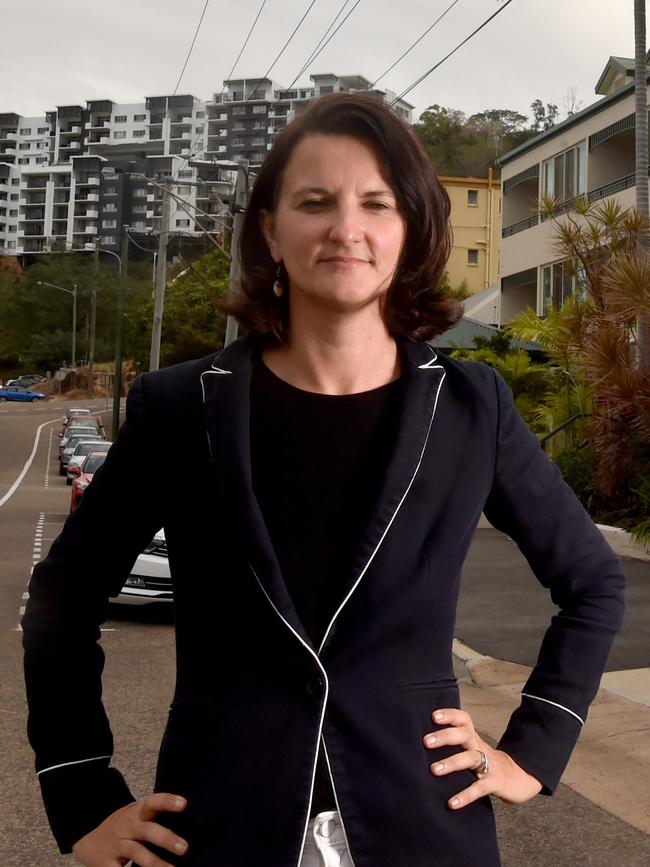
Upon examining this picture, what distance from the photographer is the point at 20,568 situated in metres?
15.1

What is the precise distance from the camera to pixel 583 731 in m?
6.59

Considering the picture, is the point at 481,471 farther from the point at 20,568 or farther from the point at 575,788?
the point at 20,568

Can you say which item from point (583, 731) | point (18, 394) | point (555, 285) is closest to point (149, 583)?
point (583, 731)

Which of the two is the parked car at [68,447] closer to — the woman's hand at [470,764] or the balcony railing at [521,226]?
the balcony railing at [521,226]

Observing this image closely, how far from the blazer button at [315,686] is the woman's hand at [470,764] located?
0.61 ft

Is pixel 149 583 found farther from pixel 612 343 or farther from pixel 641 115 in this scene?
pixel 641 115

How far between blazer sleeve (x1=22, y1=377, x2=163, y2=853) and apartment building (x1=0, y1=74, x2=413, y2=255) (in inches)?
5629

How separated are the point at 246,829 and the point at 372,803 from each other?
0.62 feet

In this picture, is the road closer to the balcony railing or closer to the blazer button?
the blazer button

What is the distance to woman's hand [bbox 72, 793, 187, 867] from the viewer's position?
1.70 metres

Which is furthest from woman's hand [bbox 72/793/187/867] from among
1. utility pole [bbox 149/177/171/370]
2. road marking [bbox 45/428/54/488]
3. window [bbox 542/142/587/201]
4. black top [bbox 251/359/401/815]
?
road marking [bbox 45/428/54/488]

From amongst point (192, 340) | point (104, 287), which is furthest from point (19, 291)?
point (192, 340)

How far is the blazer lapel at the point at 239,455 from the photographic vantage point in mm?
1711

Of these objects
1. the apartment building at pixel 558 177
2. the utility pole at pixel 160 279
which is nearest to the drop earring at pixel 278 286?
the apartment building at pixel 558 177
